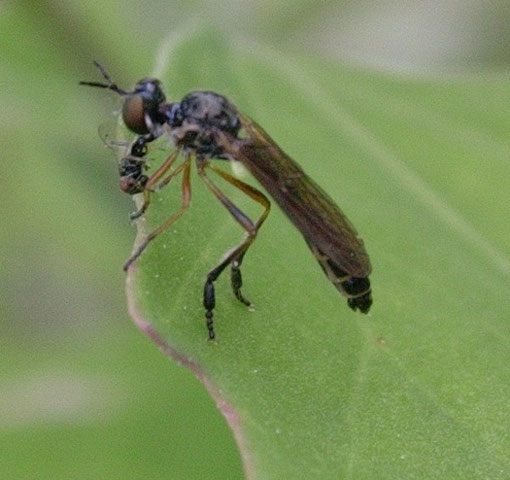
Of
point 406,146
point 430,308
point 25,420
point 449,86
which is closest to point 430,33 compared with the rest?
point 449,86

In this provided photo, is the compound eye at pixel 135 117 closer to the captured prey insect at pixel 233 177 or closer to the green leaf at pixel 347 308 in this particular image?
the captured prey insect at pixel 233 177

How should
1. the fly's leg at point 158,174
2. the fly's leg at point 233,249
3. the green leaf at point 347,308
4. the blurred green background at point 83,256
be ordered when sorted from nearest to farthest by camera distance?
the green leaf at point 347,308 → the fly's leg at point 233,249 → the fly's leg at point 158,174 → the blurred green background at point 83,256

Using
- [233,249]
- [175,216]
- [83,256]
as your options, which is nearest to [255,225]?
[233,249]

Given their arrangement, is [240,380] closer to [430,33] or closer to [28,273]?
[28,273]

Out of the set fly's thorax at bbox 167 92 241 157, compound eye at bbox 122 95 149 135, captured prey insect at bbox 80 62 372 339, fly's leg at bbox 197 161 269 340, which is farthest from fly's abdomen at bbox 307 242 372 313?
compound eye at bbox 122 95 149 135

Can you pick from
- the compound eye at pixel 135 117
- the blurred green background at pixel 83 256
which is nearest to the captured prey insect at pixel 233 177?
the compound eye at pixel 135 117

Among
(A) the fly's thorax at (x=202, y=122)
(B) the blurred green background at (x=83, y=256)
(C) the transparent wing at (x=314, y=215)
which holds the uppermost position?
(A) the fly's thorax at (x=202, y=122)

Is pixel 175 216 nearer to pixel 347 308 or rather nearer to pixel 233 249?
pixel 233 249
